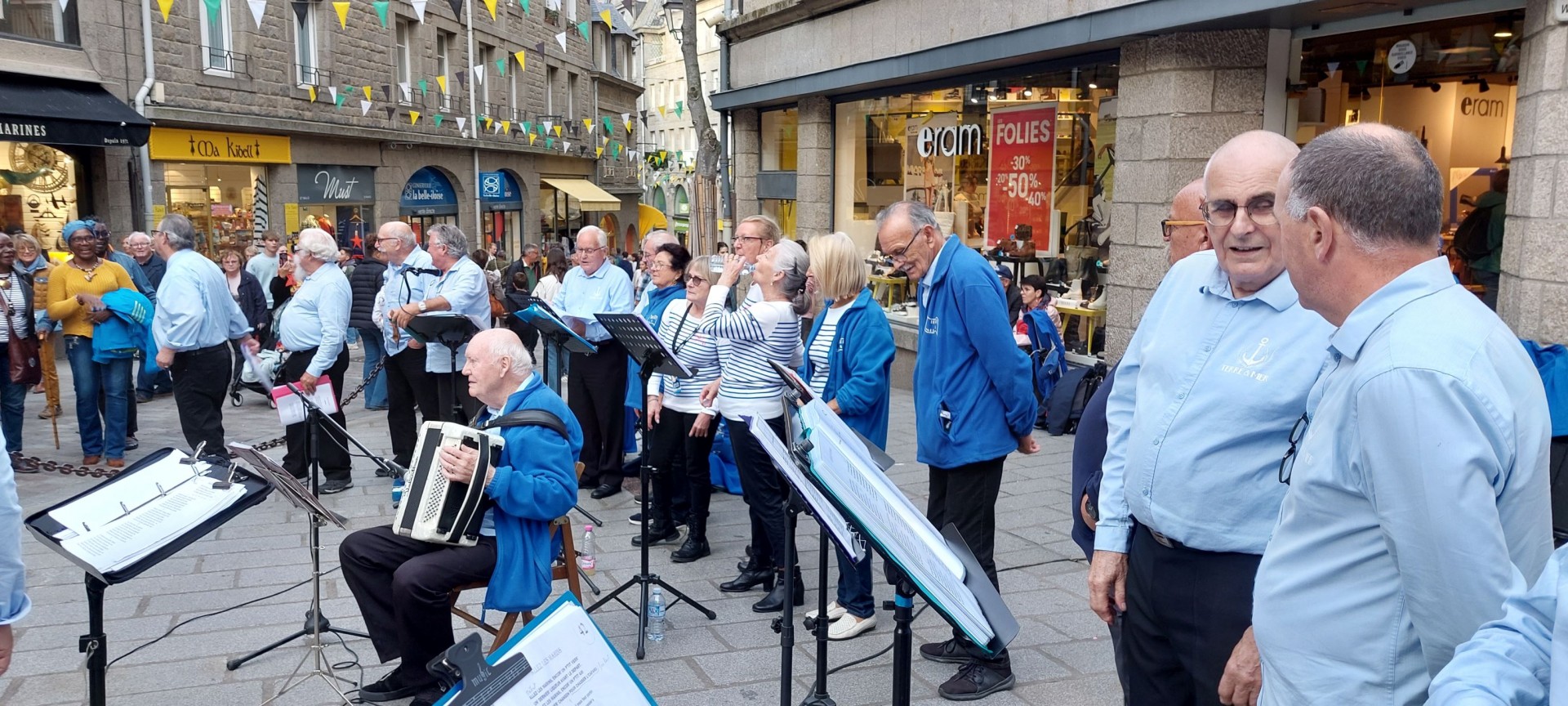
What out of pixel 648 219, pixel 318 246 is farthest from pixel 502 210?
pixel 318 246

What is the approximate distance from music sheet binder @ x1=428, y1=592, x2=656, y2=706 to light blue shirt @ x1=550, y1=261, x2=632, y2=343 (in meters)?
5.25

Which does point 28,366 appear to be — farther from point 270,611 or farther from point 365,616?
point 365,616

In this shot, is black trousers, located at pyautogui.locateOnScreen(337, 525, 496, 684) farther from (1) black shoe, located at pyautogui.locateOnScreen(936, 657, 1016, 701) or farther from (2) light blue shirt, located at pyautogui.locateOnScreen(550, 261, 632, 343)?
(2) light blue shirt, located at pyautogui.locateOnScreen(550, 261, 632, 343)

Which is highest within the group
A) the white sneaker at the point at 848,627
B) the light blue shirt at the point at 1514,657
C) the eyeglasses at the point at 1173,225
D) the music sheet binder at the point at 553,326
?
the eyeglasses at the point at 1173,225

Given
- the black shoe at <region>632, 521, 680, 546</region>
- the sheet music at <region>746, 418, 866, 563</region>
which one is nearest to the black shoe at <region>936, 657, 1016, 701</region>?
the sheet music at <region>746, 418, 866, 563</region>

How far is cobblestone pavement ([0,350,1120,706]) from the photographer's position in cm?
438

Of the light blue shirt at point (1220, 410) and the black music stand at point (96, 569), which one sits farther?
the black music stand at point (96, 569)

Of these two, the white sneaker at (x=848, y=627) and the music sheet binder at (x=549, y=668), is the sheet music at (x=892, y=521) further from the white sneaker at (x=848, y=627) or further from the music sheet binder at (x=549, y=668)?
the white sneaker at (x=848, y=627)

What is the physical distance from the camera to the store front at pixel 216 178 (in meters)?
18.3

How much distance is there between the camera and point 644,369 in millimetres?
5336

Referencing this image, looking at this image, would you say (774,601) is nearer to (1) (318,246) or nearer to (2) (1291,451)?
(2) (1291,451)

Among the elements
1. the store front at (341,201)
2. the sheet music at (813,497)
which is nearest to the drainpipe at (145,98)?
the store front at (341,201)

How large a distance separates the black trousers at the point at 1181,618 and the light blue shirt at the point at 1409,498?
0.58m

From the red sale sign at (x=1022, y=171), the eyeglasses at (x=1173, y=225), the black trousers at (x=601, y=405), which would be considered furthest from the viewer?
the red sale sign at (x=1022, y=171)
